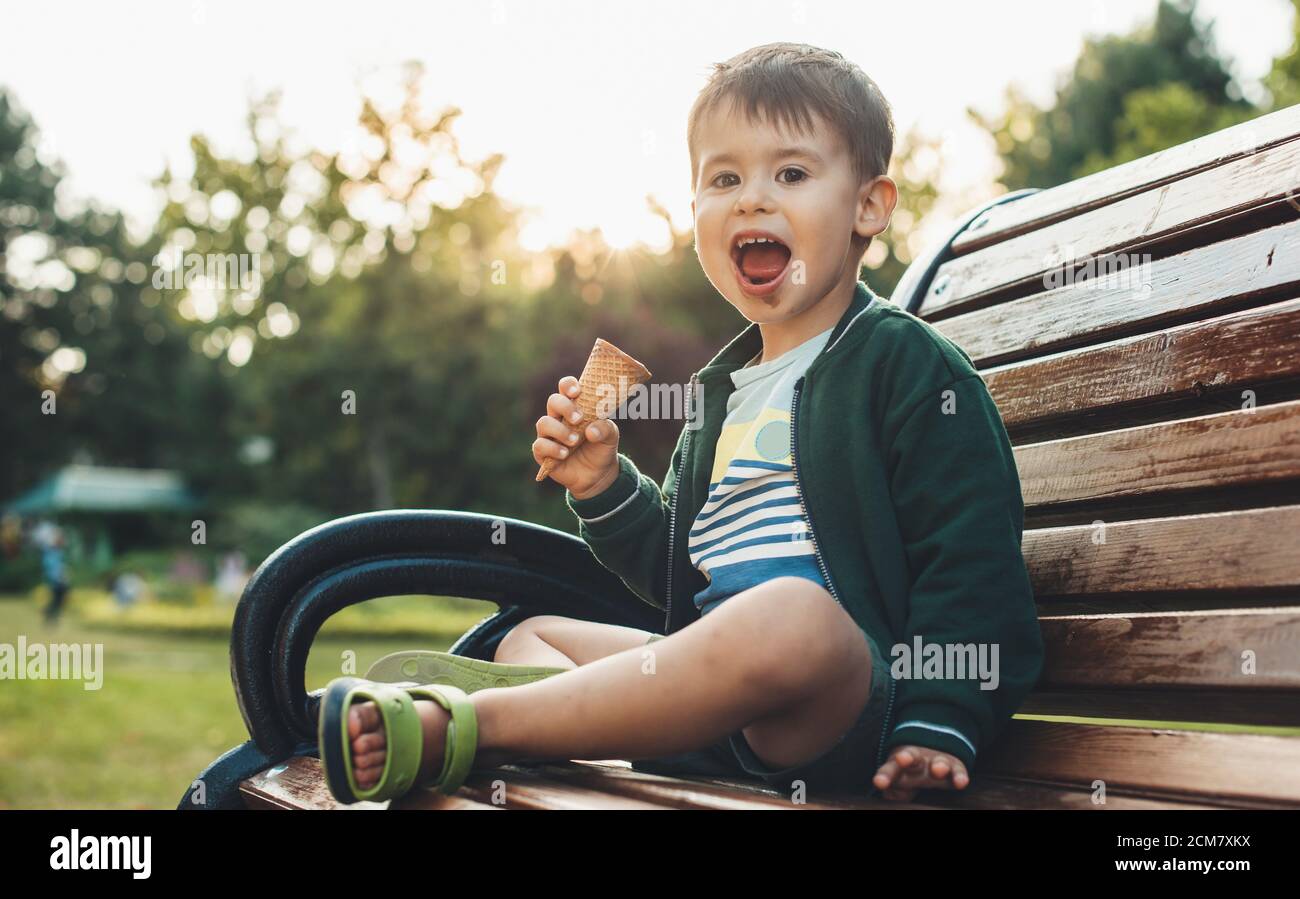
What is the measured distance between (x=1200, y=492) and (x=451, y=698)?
1.03 meters

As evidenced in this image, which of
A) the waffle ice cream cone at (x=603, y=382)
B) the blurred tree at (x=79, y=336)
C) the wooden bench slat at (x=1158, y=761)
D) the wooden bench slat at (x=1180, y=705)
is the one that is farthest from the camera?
the blurred tree at (x=79, y=336)

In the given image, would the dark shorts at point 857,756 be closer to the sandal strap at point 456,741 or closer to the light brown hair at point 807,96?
the sandal strap at point 456,741

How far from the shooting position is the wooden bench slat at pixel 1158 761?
3.85 ft

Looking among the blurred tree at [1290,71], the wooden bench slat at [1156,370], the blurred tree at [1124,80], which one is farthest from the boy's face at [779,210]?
the blurred tree at [1124,80]

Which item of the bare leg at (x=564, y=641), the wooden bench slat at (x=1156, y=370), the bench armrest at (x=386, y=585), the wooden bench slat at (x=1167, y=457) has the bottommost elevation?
the bare leg at (x=564, y=641)

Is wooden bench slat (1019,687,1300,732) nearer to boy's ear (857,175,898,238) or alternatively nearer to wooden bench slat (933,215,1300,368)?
wooden bench slat (933,215,1300,368)

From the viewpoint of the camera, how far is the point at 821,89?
1.76 m

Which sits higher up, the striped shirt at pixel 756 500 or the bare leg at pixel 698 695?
the striped shirt at pixel 756 500

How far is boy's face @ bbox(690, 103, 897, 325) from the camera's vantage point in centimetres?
175

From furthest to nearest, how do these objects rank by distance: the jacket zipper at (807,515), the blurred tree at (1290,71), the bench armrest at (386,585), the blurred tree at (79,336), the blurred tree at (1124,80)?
the blurred tree at (79,336) < the blurred tree at (1124,80) < the blurred tree at (1290,71) < the bench armrest at (386,585) < the jacket zipper at (807,515)

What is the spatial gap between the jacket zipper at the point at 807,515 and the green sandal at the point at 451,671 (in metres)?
0.43

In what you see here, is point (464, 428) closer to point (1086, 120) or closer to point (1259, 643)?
point (1086, 120)

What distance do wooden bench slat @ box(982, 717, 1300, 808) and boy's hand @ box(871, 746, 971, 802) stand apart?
0.45 ft

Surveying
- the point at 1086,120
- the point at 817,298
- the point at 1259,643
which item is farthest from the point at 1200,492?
the point at 1086,120
